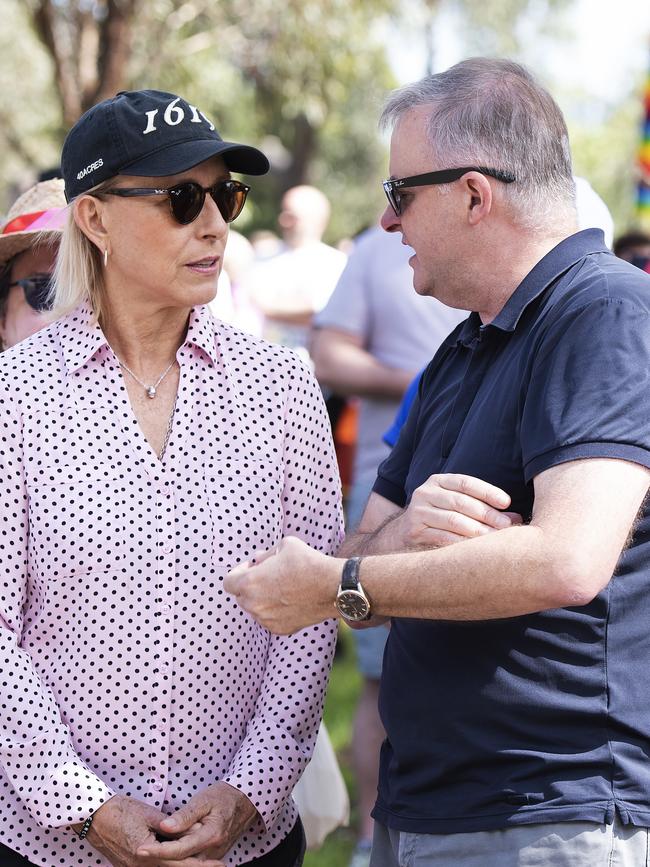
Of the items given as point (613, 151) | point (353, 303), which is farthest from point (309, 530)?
point (613, 151)

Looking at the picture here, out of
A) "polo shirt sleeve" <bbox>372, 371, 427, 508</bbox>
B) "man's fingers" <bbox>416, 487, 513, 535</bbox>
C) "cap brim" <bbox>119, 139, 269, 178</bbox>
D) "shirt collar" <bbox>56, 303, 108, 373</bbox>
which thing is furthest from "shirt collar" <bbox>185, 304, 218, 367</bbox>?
"man's fingers" <bbox>416, 487, 513, 535</bbox>

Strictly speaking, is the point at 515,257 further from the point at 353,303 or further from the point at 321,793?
the point at 353,303

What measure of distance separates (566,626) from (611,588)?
0.11m

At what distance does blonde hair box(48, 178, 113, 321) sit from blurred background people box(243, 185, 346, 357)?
4.27 m

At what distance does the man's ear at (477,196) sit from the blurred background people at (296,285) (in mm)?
4698

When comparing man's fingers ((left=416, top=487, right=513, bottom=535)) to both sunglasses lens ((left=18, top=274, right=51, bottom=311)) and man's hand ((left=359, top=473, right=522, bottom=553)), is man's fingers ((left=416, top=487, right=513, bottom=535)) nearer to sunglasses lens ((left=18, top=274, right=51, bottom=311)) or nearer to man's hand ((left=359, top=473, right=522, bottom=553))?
man's hand ((left=359, top=473, right=522, bottom=553))

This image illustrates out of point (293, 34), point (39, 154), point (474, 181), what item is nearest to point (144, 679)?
point (474, 181)

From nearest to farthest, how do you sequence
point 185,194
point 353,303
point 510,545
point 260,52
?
point 510,545 < point 185,194 < point 353,303 < point 260,52

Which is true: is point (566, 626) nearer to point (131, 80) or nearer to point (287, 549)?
point (287, 549)

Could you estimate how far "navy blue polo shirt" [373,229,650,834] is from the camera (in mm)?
2057

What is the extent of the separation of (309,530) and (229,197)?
79 centimetres

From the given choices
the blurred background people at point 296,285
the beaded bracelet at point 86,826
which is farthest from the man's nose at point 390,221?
the blurred background people at point 296,285

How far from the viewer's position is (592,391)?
6.68 feet

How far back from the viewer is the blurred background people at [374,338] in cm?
486
